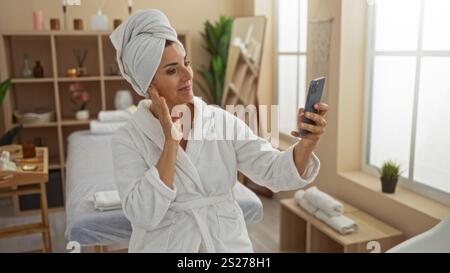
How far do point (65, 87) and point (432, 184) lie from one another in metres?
2.17

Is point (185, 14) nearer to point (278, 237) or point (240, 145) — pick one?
point (240, 145)

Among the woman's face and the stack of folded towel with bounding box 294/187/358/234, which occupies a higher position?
the woman's face

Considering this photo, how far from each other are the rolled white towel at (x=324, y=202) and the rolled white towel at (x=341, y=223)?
0.02m

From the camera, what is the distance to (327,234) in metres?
1.71

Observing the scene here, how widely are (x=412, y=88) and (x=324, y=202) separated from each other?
0.56 metres

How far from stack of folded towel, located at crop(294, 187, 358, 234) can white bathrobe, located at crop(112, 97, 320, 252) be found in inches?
33.5

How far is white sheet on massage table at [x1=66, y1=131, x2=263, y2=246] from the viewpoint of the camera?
4.44 ft

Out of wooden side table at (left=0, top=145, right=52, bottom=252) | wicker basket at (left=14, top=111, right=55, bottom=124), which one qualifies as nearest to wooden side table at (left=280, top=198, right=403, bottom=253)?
wooden side table at (left=0, top=145, right=52, bottom=252)

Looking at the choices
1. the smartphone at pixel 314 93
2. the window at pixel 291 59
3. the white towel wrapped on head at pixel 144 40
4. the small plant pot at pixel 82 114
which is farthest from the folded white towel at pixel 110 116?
the smartphone at pixel 314 93

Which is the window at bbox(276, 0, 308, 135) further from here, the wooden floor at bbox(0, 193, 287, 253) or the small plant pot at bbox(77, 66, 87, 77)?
the small plant pot at bbox(77, 66, 87, 77)

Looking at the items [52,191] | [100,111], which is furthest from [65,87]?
[52,191]

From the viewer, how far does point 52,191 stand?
2.57 metres
